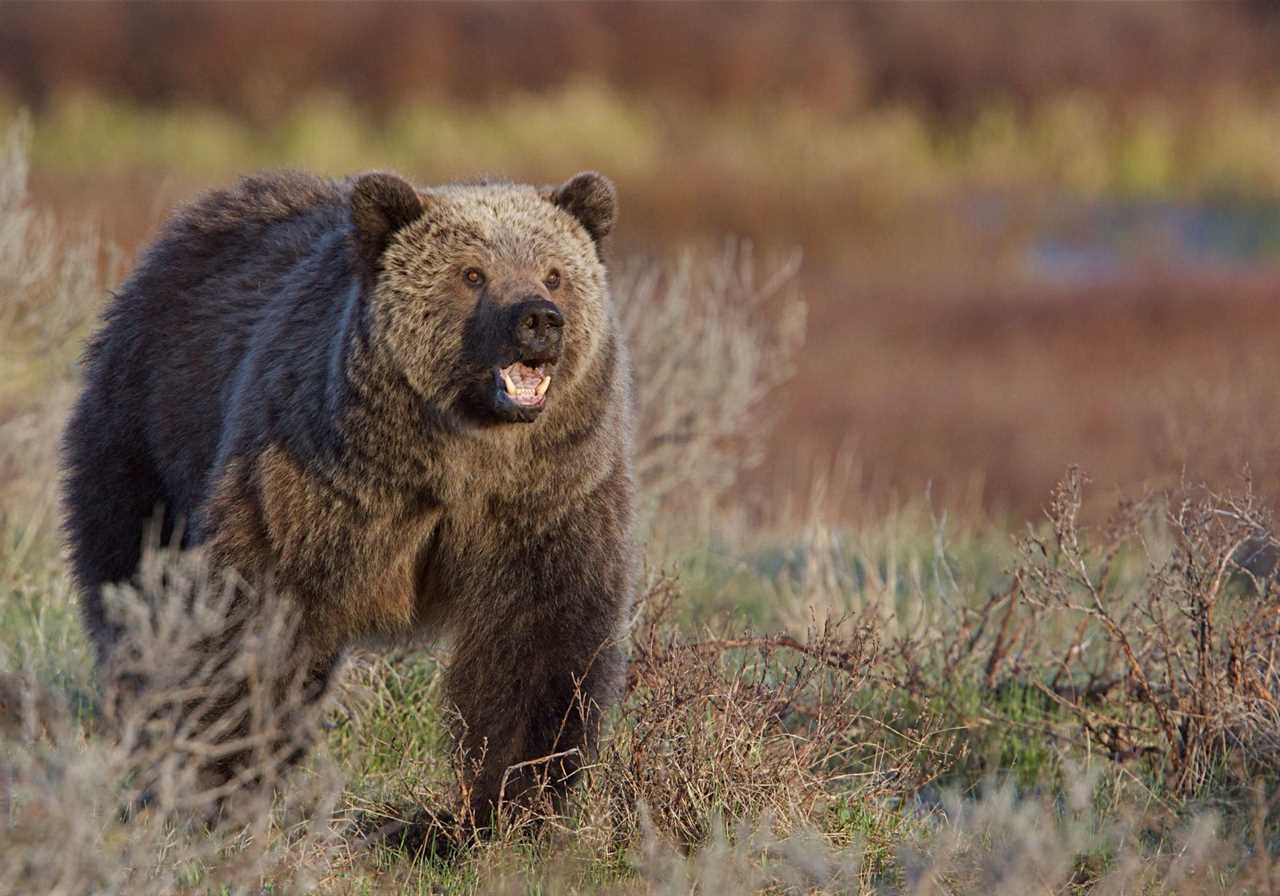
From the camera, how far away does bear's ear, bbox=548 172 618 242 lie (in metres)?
5.05

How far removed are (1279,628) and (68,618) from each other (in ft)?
13.2

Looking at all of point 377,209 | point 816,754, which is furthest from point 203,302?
point 816,754

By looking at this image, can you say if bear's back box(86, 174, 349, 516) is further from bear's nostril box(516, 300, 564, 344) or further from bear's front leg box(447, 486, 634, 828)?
bear's front leg box(447, 486, 634, 828)

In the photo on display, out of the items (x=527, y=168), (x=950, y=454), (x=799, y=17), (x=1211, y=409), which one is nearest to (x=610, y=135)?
(x=527, y=168)

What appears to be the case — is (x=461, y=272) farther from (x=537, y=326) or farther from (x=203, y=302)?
(x=203, y=302)

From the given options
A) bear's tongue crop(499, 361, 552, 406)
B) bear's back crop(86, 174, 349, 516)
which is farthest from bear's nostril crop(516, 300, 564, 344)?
bear's back crop(86, 174, 349, 516)

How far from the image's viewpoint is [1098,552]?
6.49 metres

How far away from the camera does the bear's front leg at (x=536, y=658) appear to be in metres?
4.78

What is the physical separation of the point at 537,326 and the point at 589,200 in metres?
0.67

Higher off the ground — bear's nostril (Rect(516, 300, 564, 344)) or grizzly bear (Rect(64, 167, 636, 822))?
bear's nostril (Rect(516, 300, 564, 344))

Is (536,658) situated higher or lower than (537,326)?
lower

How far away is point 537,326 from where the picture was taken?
452 centimetres

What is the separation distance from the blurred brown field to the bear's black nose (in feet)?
36.5

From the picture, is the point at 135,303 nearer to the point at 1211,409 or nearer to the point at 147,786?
the point at 147,786
